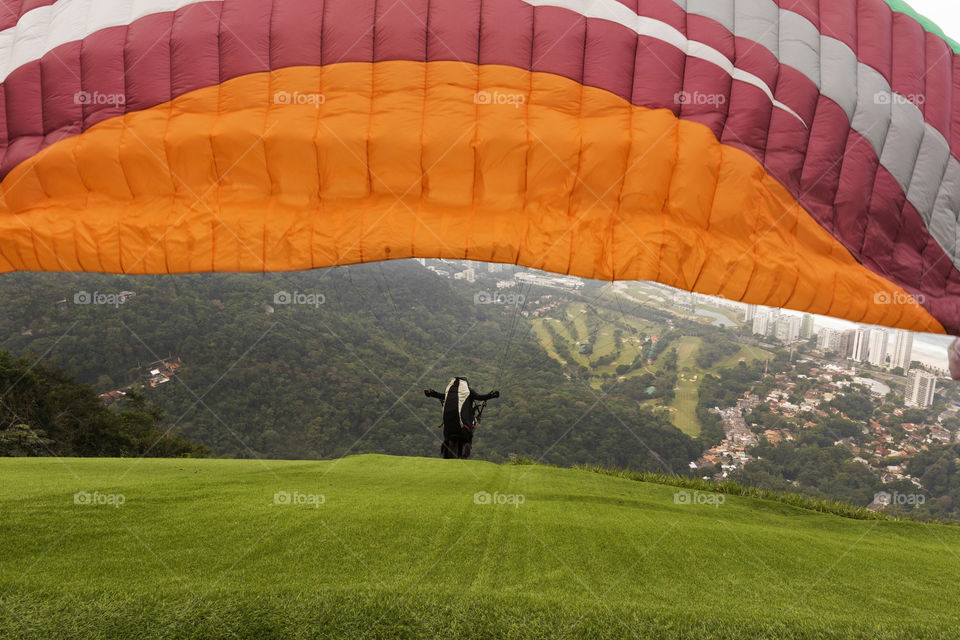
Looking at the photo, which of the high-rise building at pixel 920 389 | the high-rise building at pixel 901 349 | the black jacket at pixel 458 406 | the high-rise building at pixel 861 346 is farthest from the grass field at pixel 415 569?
the high-rise building at pixel 920 389

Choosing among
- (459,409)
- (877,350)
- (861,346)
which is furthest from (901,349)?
(459,409)

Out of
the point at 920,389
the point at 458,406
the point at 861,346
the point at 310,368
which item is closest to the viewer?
the point at 458,406

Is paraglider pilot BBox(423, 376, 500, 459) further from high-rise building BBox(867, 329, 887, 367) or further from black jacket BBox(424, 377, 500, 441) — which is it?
high-rise building BBox(867, 329, 887, 367)

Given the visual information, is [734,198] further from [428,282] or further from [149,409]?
[428,282]

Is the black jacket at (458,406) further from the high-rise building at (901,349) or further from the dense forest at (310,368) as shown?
the high-rise building at (901,349)

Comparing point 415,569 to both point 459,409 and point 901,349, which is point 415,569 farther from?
point 901,349

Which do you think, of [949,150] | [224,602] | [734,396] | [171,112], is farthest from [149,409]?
[734,396]

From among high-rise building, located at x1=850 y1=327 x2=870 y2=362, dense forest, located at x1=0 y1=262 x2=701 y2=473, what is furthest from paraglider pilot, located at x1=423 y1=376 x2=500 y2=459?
high-rise building, located at x1=850 y1=327 x2=870 y2=362
